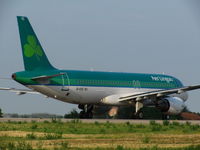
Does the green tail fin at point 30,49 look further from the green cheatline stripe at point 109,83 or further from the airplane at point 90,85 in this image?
the green cheatline stripe at point 109,83

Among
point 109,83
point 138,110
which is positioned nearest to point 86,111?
point 109,83

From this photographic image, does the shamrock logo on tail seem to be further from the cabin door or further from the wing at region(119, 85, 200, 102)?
the wing at region(119, 85, 200, 102)

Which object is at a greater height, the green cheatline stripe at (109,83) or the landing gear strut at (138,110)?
the green cheatline stripe at (109,83)

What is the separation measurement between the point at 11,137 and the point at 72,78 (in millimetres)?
20414

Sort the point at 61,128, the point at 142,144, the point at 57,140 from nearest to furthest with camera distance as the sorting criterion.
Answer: the point at 142,144 < the point at 57,140 < the point at 61,128

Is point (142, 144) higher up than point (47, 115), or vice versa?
point (47, 115)

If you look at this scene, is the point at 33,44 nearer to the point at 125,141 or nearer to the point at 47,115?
the point at 47,115

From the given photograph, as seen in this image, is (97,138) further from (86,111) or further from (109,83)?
(86,111)

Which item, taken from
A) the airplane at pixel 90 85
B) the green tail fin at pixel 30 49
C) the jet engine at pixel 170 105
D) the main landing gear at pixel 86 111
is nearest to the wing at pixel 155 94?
the airplane at pixel 90 85

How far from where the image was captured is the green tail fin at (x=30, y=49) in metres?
48.5

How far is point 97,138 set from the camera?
97.6ft

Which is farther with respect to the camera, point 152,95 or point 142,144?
point 152,95

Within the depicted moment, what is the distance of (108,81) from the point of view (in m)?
53.3

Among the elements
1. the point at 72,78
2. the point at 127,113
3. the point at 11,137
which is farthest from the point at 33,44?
the point at 11,137
